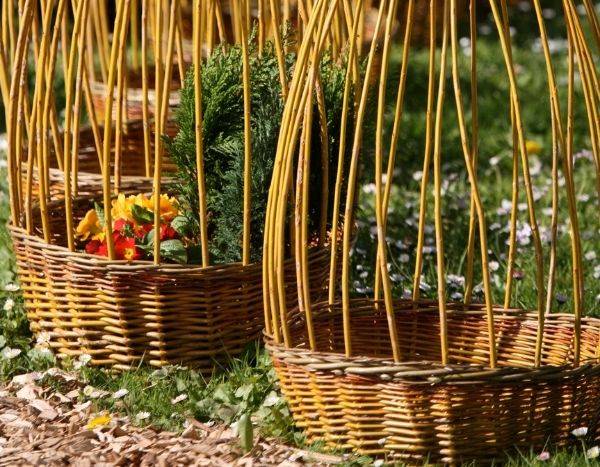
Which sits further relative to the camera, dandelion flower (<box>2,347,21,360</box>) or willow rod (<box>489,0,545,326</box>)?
dandelion flower (<box>2,347,21,360</box>)

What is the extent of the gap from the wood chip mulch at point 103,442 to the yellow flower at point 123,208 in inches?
21.6

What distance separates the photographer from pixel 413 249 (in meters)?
3.61

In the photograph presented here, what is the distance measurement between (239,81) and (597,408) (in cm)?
116

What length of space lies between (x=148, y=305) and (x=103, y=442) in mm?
423

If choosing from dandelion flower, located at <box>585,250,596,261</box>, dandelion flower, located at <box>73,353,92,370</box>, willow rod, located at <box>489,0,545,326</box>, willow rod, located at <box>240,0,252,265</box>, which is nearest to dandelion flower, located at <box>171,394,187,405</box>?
dandelion flower, located at <box>73,353,92,370</box>

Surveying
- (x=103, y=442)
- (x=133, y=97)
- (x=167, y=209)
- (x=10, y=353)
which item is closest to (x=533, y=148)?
(x=133, y=97)

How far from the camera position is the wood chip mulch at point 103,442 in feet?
6.98

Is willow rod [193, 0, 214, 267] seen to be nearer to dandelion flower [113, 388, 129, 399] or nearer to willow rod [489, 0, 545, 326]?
dandelion flower [113, 388, 129, 399]

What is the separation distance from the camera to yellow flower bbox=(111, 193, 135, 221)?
286 cm

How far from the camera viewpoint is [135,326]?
2.60m


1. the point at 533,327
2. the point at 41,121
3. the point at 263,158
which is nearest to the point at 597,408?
the point at 533,327

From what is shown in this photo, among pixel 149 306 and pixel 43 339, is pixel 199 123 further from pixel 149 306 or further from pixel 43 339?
pixel 43 339

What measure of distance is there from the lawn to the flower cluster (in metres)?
0.28

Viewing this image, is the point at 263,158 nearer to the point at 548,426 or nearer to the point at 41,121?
the point at 41,121
